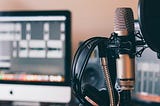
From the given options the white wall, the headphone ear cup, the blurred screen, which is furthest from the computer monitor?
the headphone ear cup

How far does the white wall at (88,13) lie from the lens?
144cm

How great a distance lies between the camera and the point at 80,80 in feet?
2.36

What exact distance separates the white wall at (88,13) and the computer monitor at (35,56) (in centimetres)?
28

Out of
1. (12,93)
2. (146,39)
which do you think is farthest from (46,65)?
(146,39)

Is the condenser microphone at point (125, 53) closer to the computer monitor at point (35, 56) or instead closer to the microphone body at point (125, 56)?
the microphone body at point (125, 56)

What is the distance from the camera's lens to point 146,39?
0.62m

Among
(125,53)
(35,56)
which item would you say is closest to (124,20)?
(125,53)

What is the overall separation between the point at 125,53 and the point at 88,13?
0.81m

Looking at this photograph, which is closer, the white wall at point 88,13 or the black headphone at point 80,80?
the black headphone at point 80,80

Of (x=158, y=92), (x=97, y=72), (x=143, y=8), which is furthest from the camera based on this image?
(x=97, y=72)

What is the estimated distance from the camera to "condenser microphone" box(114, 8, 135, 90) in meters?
0.68

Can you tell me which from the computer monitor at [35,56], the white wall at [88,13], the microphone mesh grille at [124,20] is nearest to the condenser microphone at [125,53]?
the microphone mesh grille at [124,20]

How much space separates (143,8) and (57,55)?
2.11 ft

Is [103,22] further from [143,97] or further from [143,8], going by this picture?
[143,8]
